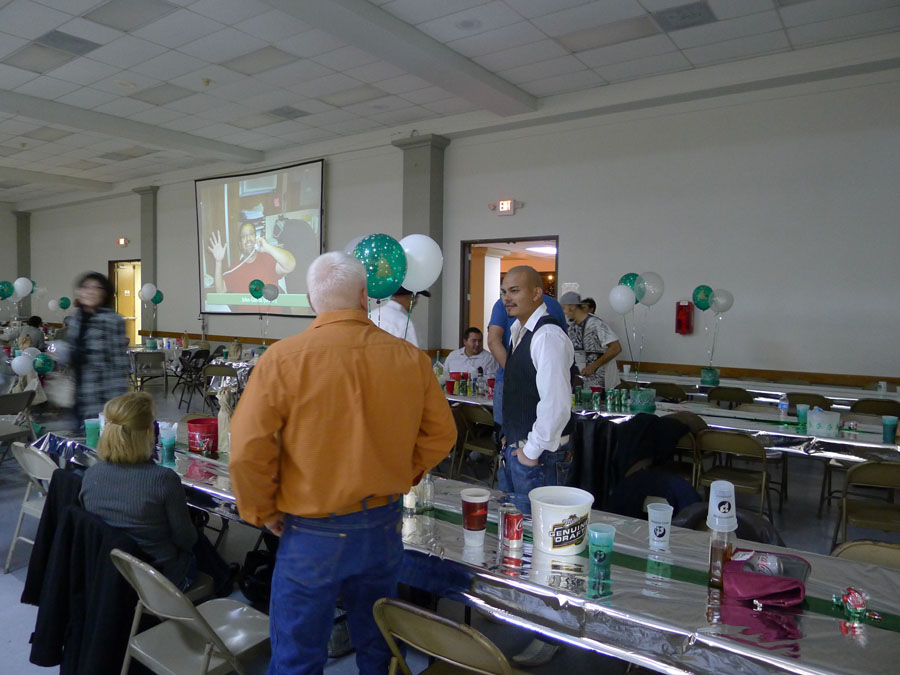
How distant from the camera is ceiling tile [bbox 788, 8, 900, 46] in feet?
15.8

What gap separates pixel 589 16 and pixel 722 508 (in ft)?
14.9

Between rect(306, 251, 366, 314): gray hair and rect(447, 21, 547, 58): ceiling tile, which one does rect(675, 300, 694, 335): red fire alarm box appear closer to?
rect(447, 21, 547, 58): ceiling tile

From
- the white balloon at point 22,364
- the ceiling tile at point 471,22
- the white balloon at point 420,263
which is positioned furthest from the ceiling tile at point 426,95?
the white balloon at point 22,364

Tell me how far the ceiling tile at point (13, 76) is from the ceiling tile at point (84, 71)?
30 cm

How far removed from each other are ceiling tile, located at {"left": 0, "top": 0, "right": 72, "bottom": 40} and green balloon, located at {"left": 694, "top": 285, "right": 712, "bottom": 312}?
5.98 meters

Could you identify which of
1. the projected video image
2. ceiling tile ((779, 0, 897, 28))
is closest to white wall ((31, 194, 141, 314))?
the projected video image

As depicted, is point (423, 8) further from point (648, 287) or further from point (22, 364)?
point (22, 364)

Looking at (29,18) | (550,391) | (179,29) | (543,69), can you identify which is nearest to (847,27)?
(543,69)

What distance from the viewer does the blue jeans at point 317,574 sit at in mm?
1505

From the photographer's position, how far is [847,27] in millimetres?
5004

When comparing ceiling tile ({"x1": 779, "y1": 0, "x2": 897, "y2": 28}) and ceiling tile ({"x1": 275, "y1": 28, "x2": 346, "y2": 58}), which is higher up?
ceiling tile ({"x1": 779, "y1": 0, "x2": 897, "y2": 28})

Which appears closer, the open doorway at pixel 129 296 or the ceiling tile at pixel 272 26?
the ceiling tile at pixel 272 26

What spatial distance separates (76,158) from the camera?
1010 centimetres

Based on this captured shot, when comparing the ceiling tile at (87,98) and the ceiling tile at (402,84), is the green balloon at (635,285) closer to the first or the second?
the ceiling tile at (402,84)
